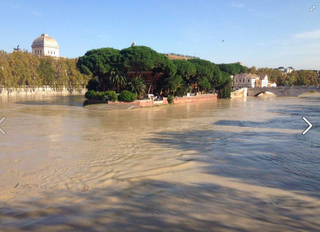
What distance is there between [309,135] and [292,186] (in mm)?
9412

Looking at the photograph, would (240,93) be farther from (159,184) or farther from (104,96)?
(159,184)

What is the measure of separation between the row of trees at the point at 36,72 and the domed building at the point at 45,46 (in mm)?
17183

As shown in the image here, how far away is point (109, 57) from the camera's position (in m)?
35.9

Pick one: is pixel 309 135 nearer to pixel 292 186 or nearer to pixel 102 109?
pixel 292 186

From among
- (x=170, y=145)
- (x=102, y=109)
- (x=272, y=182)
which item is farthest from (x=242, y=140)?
(x=102, y=109)

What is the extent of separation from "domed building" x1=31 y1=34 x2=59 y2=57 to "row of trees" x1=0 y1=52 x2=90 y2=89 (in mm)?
17183

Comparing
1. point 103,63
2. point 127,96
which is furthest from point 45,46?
point 127,96

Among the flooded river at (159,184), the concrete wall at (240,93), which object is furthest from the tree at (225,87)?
the flooded river at (159,184)

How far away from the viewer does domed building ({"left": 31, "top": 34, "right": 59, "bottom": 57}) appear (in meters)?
98.1

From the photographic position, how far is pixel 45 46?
98062mm

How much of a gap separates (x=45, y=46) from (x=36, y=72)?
27.6 meters

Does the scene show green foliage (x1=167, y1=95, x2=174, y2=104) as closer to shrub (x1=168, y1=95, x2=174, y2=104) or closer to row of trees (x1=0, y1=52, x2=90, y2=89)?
shrub (x1=168, y1=95, x2=174, y2=104)

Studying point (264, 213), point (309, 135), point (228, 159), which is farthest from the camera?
point (309, 135)

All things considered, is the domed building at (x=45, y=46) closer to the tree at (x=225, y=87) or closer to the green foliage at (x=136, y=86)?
the tree at (x=225, y=87)
